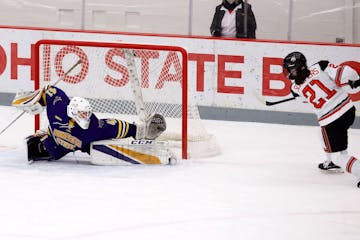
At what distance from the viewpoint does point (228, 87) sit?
7.85 meters

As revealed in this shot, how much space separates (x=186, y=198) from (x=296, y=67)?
3.91 ft

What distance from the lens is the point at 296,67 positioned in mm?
5742

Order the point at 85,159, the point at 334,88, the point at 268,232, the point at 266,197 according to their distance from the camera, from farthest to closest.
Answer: the point at 85,159, the point at 334,88, the point at 266,197, the point at 268,232

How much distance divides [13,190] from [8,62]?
3.12m

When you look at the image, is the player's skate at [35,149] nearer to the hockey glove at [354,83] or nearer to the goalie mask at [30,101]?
the goalie mask at [30,101]

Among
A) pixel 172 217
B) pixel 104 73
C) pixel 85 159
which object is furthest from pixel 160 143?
pixel 172 217

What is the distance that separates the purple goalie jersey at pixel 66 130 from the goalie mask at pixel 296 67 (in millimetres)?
1187

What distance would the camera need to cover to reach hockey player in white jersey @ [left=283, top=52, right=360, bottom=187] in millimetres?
5656

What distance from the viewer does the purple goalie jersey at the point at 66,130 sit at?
5.87 m

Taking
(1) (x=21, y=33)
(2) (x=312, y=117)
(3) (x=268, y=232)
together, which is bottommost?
(3) (x=268, y=232)

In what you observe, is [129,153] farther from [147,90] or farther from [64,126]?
[147,90]

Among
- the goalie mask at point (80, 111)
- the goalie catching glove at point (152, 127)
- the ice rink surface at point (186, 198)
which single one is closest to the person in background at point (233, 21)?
the ice rink surface at point (186, 198)

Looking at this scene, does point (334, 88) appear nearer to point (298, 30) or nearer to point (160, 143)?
point (160, 143)

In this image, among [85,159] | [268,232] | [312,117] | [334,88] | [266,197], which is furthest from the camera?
[312,117]
